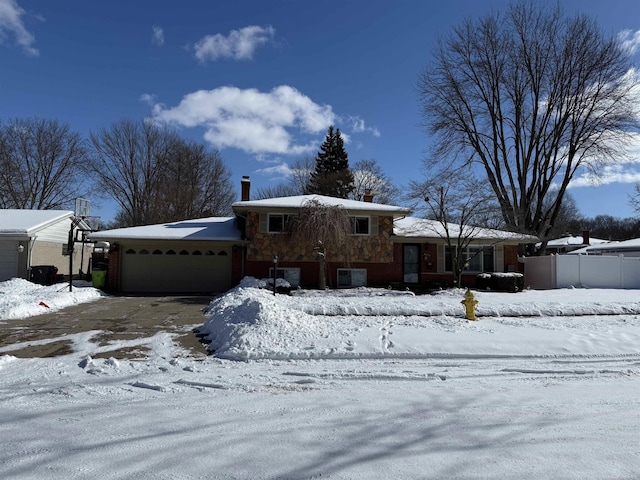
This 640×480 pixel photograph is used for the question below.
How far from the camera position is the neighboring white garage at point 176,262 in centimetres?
2002

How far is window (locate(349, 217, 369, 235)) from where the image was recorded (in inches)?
819

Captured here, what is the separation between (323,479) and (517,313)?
34.4ft

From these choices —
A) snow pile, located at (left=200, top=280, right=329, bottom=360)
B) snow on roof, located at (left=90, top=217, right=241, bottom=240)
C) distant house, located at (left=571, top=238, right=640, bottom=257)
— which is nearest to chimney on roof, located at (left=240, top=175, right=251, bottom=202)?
snow on roof, located at (left=90, top=217, right=241, bottom=240)

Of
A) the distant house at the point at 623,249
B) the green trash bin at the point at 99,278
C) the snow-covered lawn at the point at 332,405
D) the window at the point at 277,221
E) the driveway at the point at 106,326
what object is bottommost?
the snow-covered lawn at the point at 332,405

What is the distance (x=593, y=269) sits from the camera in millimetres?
21266

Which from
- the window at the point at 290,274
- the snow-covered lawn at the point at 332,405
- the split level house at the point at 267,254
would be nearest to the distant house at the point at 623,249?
the split level house at the point at 267,254

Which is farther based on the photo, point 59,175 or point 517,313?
point 59,175

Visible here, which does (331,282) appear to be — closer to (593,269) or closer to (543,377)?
(593,269)

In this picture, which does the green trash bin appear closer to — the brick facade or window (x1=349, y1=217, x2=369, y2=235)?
the brick facade

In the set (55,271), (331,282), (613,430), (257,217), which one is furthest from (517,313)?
(55,271)

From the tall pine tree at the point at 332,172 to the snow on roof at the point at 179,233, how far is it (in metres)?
20.7

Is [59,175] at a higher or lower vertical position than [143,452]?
higher

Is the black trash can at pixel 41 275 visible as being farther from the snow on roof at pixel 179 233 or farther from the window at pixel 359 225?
the window at pixel 359 225

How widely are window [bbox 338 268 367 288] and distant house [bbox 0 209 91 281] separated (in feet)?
48.2
